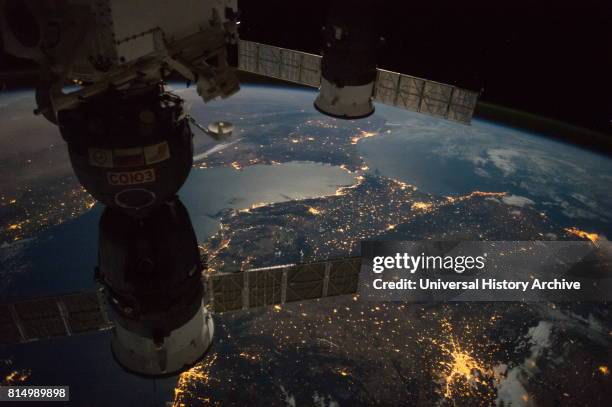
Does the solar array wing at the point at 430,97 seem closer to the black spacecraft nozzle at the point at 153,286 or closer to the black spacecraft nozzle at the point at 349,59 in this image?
the black spacecraft nozzle at the point at 349,59

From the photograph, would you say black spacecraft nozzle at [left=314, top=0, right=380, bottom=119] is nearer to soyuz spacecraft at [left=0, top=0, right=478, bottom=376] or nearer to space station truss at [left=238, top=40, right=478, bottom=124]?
soyuz spacecraft at [left=0, top=0, right=478, bottom=376]

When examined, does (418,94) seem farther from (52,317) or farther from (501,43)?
(52,317)

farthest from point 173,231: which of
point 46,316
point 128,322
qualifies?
point 46,316

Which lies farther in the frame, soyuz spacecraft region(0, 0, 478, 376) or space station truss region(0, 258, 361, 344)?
space station truss region(0, 258, 361, 344)

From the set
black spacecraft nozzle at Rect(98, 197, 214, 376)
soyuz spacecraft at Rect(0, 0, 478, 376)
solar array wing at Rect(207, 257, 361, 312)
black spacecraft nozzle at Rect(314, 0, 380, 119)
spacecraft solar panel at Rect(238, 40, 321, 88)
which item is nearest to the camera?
soyuz spacecraft at Rect(0, 0, 478, 376)

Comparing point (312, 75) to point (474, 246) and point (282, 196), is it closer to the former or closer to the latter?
point (282, 196)

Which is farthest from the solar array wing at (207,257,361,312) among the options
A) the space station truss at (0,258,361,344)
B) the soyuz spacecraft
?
the soyuz spacecraft
